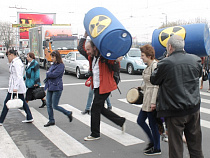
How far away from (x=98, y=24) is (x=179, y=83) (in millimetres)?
1742

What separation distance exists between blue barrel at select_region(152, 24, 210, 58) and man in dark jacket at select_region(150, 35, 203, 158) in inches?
85.8

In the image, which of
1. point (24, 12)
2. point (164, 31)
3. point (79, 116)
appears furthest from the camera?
point (24, 12)

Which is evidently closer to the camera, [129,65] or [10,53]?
[10,53]

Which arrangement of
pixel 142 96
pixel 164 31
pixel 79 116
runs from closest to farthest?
pixel 142 96 → pixel 164 31 → pixel 79 116

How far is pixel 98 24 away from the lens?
436 cm

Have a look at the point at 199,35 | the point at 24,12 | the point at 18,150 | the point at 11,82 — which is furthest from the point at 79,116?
the point at 24,12

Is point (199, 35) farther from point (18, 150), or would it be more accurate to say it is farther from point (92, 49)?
point (18, 150)

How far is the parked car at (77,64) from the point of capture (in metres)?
15.1

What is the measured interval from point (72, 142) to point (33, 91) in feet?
8.31

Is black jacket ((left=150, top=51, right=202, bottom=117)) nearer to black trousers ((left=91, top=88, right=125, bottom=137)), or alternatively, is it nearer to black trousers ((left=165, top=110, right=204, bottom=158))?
black trousers ((left=165, top=110, right=204, bottom=158))

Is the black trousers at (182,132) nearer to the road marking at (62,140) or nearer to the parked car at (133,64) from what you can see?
the road marking at (62,140)

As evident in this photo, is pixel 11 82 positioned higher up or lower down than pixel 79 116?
higher up

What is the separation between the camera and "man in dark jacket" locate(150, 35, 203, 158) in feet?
10.6

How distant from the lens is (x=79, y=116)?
713cm
